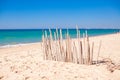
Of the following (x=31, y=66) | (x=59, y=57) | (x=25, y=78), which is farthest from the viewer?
(x=59, y=57)

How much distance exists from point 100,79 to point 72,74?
68 cm

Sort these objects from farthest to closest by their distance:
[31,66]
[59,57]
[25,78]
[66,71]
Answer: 1. [59,57]
2. [31,66]
3. [66,71]
4. [25,78]

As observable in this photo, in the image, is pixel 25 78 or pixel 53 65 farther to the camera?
pixel 53 65

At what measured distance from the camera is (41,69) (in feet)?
18.5

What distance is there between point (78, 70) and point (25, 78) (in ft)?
4.61

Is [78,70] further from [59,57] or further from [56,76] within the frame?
[59,57]

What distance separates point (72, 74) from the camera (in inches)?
210

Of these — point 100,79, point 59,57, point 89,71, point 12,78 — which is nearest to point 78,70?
point 89,71

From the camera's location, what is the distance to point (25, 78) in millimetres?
5090

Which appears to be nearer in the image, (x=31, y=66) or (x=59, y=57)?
(x=31, y=66)

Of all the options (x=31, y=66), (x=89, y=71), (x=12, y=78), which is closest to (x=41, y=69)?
(x=31, y=66)

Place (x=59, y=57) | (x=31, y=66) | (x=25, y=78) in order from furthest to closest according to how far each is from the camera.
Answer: (x=59, y=57) → (x=31, y=66) → (x=25, y=78)

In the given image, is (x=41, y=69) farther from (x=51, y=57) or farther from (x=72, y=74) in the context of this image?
(x=51, y=57)

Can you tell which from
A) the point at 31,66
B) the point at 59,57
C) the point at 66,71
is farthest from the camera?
the point at 59,57
